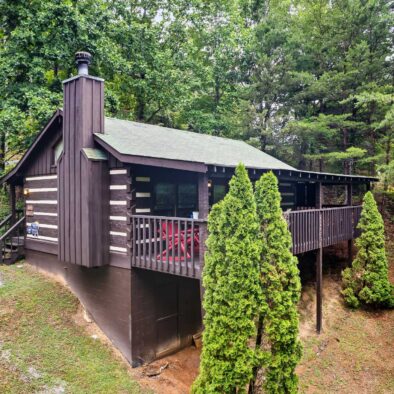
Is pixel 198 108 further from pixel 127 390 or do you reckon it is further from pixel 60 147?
pixel 127 390

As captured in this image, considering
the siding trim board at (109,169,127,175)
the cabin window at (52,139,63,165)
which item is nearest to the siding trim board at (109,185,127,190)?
the siding trim board at (109,169,127,175)

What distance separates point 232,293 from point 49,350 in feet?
14.5

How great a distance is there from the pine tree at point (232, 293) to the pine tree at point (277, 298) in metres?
0.27

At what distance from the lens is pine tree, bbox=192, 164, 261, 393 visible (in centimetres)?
543

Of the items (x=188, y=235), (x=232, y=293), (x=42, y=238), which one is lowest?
(x=232, y=293)


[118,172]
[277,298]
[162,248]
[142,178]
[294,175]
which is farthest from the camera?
[294,175]

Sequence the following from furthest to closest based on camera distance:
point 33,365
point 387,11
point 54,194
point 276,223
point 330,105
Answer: point 330,105
point 387,11
point 54,194
point 33,365
point 276,223

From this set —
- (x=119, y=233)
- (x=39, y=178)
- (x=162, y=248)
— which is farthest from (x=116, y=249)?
(x=39, y=178)

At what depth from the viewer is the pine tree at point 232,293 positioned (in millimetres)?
5426

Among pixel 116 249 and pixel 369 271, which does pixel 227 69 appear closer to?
pixel 369 271

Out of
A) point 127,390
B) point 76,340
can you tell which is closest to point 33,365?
point 76,340

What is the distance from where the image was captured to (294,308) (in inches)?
231

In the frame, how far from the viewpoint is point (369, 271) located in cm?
1041

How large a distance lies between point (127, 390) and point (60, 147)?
21.0 feet
